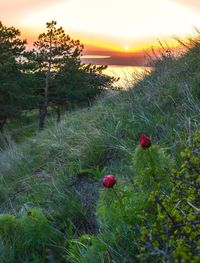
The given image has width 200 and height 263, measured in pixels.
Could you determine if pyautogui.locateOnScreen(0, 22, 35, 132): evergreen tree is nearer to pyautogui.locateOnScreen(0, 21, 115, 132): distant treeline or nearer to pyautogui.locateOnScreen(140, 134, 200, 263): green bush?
pyautogui.locateOnScreen(0, 21, 115, 132): distant treeline

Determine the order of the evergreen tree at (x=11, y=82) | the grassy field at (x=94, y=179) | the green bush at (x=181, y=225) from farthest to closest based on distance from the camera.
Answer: the evergreen tree at (x=11, y=82) < the grassy field at (x=94, y=179) < the green bush at (x=181, y=225)

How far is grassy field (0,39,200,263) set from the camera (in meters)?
2.93

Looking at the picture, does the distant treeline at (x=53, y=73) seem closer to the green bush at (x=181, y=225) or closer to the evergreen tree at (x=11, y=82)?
the evergreen tree at (x=11, y=82)

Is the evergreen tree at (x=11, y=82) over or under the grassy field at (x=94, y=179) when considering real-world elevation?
under

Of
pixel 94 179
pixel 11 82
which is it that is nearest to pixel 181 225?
pixel 94 179

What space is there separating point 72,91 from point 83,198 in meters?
43.0

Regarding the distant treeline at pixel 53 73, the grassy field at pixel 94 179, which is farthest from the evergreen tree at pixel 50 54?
the grassy field at pixel 94 179

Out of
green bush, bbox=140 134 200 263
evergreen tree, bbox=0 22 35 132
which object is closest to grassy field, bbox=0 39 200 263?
green bush, bbox=140 134 200 263

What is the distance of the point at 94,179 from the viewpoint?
4.88 m

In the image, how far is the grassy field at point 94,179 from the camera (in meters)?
2.93

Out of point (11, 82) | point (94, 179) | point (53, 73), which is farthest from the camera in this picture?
point (53, 73)

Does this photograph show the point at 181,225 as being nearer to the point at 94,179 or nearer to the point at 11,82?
the point at 94,179

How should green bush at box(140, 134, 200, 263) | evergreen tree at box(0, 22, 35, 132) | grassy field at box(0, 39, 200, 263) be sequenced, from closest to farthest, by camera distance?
1. green bush at box(140, 134, 200, 263)
2. grassy field at box(0, 39, 200, 263)
3. evergreen tree at box(0, 22, 35, 132)

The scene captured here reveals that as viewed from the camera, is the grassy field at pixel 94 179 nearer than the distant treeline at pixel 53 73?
Yes
